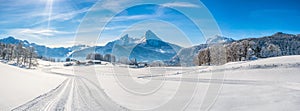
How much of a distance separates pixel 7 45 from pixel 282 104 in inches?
4817

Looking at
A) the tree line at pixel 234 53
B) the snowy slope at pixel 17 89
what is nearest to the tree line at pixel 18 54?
the tree line at pixel 234 53

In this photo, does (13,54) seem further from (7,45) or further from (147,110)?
(147,110)

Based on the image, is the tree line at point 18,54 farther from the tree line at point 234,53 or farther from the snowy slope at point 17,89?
the snowy slope at point 17,89

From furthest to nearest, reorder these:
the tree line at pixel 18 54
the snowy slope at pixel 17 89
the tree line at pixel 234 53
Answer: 1. the tree line at pixel 18 54
2. the tree line at pixel 234 53
3. the snowy slope at pixel 17 89

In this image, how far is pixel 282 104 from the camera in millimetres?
12930

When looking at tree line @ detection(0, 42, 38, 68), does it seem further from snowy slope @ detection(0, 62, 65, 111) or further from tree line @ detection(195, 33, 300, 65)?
snowy slope @ detection(0, 62, 65, 111)

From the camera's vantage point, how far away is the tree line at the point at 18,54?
10169 cm

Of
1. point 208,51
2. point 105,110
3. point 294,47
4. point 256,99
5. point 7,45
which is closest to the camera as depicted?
point 105,110

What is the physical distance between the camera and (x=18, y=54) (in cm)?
10044

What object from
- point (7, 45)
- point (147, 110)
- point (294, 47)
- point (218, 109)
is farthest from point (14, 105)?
Answer: point (294, 47)

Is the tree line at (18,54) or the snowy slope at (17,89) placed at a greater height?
the tree line at (18,54)

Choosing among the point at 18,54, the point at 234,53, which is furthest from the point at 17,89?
the point at 18,54

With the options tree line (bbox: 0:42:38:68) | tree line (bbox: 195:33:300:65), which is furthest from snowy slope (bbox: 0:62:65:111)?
tree line (bbox: 0:42:38:68)

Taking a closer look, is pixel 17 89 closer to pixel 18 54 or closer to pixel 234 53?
pixel 234 53
